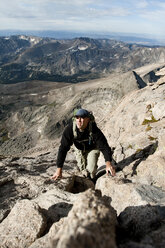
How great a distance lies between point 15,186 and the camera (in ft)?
39.0

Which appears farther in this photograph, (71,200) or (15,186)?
(15,186)

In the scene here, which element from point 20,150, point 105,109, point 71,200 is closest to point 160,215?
point 71,200

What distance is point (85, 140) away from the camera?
11398 mm

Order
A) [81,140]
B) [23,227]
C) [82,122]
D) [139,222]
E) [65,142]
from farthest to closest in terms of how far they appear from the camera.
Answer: [81,140] → [65,142] → [82,122] → [23,227] → [139,222]

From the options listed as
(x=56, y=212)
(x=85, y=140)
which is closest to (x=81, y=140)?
(x=85, y=140)

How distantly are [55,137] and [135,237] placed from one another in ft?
285

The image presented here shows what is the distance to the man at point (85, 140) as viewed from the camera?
10.1 metres

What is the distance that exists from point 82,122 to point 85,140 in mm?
1824

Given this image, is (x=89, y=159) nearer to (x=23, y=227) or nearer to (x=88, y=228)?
(x=23, y=227)

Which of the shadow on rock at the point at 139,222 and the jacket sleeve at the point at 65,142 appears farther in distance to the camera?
the jacket sleeve at the point at 65,142

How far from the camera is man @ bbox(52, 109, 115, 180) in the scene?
10070mm

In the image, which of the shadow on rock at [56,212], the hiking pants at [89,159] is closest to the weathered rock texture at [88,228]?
the shadow on rock at [56,212]

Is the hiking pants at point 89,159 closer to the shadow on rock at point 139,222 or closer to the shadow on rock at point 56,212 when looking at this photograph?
the shadow on rock at point 56,212

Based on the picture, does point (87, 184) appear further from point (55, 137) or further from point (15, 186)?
point (55, 137)
